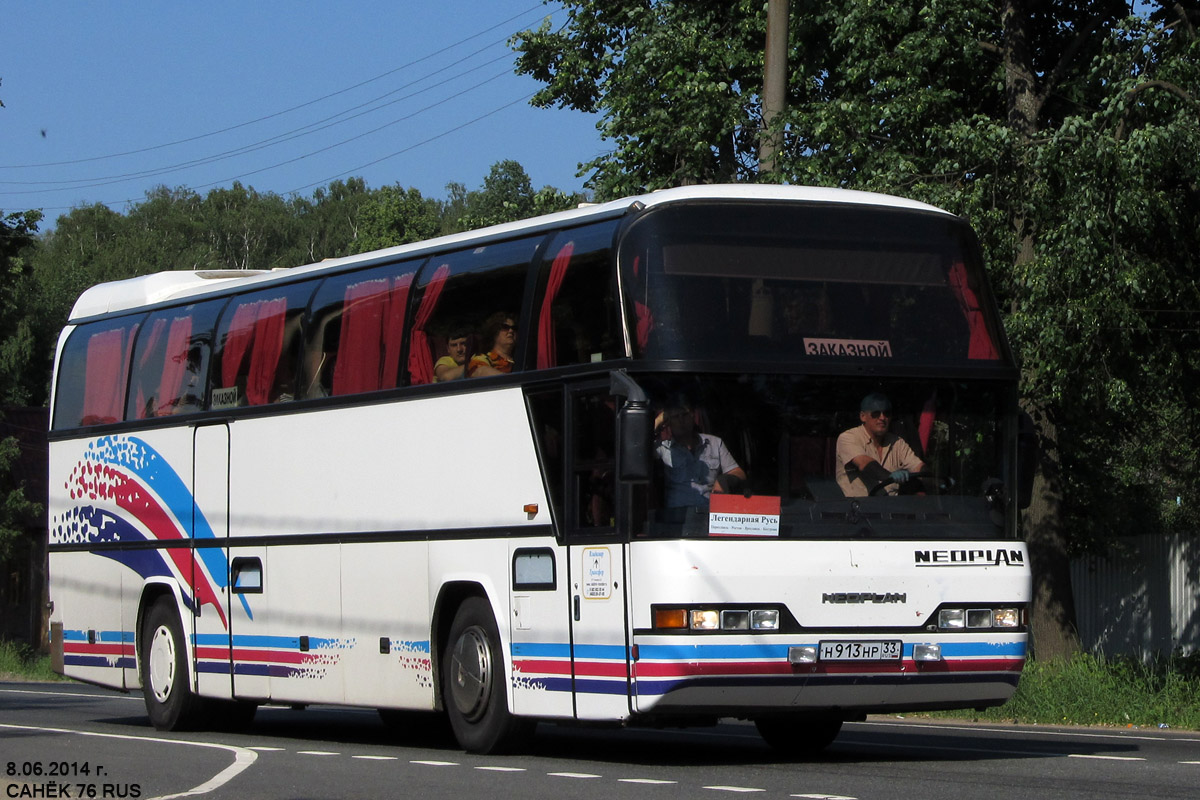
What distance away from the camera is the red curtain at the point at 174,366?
18422 mm

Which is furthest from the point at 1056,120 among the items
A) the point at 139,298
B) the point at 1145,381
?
the point at 139,298

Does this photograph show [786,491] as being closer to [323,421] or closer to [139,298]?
[323,421]

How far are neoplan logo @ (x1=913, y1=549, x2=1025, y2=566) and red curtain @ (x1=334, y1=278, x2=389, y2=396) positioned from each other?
4876 mm

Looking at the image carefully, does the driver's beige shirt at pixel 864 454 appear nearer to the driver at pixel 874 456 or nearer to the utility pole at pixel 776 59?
the driver at pixel 874 456

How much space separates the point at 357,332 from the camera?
15742mm

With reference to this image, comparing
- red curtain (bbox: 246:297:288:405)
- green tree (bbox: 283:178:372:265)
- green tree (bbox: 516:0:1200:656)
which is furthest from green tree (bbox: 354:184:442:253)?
red curtain (bbox: 246:297:288:405)

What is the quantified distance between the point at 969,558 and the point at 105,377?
1023cm

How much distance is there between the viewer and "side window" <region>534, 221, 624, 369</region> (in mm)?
12609

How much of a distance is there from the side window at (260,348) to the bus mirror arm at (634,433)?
5.26 m

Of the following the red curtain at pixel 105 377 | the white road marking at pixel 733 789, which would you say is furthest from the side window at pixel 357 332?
the white road marking at pixel 733 789

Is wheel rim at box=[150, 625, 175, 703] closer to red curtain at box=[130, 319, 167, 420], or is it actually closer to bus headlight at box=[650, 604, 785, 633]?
red curtain at box=[130, 319, 167, 420]

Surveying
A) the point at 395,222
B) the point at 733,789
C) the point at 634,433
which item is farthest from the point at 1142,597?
the point at 395,222

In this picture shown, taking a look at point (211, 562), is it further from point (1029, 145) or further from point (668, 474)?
point (1029, 145)

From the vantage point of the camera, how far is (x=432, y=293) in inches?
A: 584
